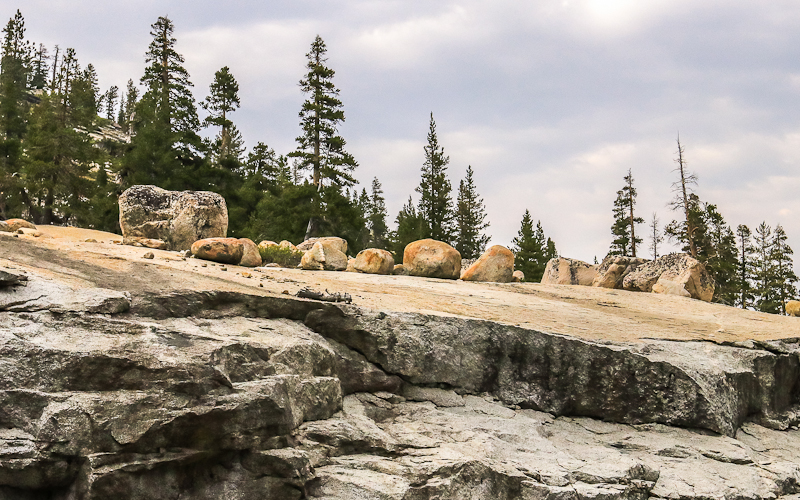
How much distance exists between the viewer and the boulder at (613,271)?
17.5m

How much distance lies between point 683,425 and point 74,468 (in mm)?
8099

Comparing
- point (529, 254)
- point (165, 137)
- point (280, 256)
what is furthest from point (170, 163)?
point (529, 254)

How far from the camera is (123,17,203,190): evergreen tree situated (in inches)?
1120

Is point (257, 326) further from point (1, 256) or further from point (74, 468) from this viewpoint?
point (1, 256)

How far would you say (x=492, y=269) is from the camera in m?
15.1

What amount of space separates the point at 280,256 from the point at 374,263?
3644 millimetres

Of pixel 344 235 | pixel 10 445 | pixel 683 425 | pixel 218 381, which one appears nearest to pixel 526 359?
pixel 683 425

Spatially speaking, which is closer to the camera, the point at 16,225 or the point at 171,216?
the point at 16,225

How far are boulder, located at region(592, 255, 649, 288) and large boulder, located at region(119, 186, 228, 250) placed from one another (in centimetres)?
1151

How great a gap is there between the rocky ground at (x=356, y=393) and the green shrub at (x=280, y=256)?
5.16 m

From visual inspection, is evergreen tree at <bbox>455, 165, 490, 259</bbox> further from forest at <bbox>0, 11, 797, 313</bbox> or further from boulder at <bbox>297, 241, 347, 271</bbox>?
boulder at <bbox>297, 241, 347, 271</bbox>

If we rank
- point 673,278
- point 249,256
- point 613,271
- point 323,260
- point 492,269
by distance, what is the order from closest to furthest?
point 249,256 → point 323,260 → point 492,269 → point 673,278 → point 613,271

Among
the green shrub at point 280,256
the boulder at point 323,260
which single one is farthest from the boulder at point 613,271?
the green shrub at point 280,256

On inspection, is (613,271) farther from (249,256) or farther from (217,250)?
(217,250)
